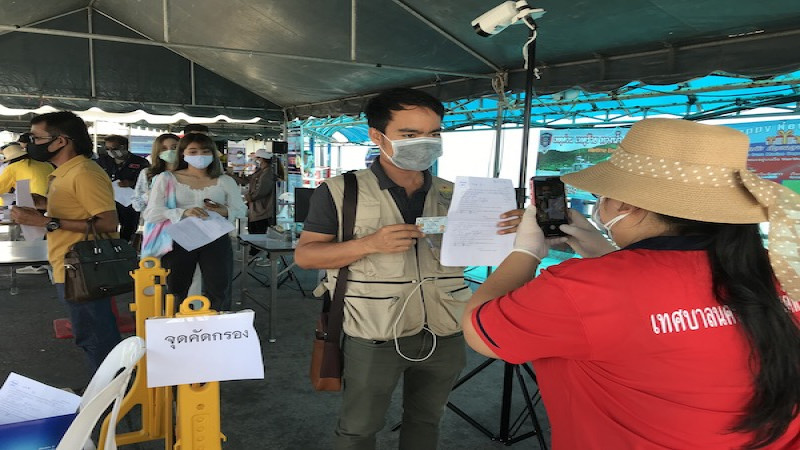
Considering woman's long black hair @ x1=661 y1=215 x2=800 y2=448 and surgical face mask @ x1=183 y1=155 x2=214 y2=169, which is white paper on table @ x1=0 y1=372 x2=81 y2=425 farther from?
surgical face mask @ x1=183 y1=155 x2=214 y2=169

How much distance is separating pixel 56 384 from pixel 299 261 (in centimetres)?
269

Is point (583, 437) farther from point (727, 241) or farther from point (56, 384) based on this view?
point (56, 384)

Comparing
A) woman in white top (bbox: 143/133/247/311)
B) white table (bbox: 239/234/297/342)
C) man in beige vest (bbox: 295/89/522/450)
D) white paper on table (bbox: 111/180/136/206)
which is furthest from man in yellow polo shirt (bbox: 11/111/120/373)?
white paper on table (bbox: 111/180/136/206)

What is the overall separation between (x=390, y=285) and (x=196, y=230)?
2069 mm

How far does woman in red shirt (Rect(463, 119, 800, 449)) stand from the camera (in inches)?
31.0

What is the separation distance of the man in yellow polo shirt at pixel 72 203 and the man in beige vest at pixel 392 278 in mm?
1499

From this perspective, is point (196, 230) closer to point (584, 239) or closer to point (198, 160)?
point (198, 160)

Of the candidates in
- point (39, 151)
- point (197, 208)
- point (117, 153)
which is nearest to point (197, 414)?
point (39, 151)

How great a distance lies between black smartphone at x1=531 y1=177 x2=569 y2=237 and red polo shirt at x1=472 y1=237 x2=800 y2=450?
0.30 m

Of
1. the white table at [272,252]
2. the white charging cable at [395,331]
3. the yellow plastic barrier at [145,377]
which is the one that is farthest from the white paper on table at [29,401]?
the white table at [272,252]

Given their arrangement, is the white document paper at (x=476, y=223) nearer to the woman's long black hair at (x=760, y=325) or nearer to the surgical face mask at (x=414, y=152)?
the surgical face mask at (x=414, y=152)

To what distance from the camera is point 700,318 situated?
78 cm

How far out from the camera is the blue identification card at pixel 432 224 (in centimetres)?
152

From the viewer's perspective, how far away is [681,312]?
0.78m
